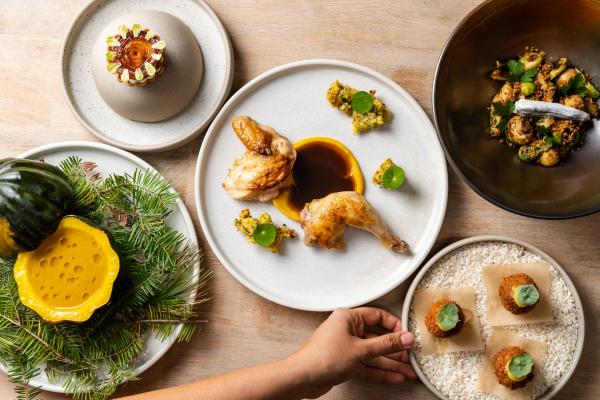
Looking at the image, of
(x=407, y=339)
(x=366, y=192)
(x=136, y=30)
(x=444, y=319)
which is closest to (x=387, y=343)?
(x=407, y=339)

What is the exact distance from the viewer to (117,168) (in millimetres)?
1983

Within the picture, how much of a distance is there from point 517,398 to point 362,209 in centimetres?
86

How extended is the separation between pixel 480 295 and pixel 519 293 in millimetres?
156

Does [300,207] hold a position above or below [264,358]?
above

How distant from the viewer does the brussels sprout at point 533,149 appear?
1.80 metres

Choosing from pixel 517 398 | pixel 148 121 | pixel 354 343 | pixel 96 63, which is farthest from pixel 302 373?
pixel 96 63

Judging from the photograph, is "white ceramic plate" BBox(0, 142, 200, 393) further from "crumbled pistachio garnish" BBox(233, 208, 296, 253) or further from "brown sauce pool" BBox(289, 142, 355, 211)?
"brown sauce pool" BBox(289, 142, 355, 211)

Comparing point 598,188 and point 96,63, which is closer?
point 598,188

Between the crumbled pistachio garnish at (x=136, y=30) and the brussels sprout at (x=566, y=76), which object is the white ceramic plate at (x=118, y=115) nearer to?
the crumbled pistachio garnish at (x=136, y=30)

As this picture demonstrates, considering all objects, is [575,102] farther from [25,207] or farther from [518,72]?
[25,207]

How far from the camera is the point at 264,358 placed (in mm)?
1995

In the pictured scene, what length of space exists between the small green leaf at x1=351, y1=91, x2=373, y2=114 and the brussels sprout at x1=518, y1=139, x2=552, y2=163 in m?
0.55

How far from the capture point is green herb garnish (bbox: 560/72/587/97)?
5.86 ft

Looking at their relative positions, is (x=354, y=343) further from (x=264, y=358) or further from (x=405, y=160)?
(x=405, y=160)
